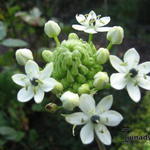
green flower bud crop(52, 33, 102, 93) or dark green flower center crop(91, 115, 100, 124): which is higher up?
green flower bud crop(52, 33, 102, 93)

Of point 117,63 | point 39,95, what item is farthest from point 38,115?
point 117,63

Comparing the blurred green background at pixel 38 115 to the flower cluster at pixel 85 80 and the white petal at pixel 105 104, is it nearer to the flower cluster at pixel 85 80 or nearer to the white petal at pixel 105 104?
the flower cluster at pixel 85 80

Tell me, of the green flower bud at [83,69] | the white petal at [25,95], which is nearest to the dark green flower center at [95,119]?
the green flower bud at [83,69]

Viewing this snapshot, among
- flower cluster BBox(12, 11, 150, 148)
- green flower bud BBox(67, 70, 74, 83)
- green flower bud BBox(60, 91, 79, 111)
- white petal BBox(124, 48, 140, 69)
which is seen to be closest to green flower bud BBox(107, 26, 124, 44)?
flower cluster BBox(12, 11, 150, 148)

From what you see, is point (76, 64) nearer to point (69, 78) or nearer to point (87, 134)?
point (69, 78)

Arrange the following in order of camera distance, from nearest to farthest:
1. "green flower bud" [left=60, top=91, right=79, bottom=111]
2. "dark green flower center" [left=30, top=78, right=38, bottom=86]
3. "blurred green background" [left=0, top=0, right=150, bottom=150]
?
"green flower bud" [left=60, top=91, right=79, bottom=111]
"dark green flower center" [left=30, top=78, right=38, bottom=86]
"blurred green background" [left=0, top=0, right=150, bottom=150]

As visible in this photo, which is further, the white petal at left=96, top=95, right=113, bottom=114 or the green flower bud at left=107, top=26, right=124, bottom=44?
the green flower bud at left=107, top=26, right=124, bottom=44

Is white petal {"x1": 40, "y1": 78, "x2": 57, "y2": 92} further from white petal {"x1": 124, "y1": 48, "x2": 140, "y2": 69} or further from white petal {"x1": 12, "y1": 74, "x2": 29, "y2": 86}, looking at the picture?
white petal {"x1": 124, "y1": 48, "x2": 140, "y2": 69}
